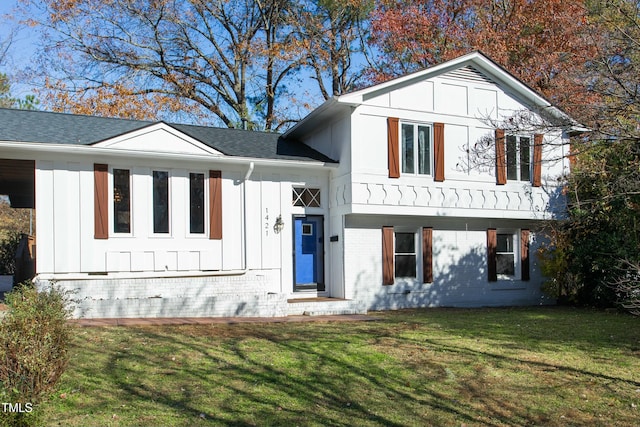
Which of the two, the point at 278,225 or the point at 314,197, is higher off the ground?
the point at 314,197

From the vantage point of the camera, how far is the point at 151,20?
26266 mm

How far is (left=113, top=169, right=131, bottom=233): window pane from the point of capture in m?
13.6

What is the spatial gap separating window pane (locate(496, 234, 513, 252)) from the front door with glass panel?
5.45m

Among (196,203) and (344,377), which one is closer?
(344,377)

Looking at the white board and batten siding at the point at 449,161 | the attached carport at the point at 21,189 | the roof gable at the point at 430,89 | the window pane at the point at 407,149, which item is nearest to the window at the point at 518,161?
the white board and batten siding at the point at 449,161

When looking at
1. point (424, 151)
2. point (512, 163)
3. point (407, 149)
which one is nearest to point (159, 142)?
point (407, 149)

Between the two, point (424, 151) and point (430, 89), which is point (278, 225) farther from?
point (430, 89)

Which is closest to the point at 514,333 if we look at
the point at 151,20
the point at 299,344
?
the point at 299,344

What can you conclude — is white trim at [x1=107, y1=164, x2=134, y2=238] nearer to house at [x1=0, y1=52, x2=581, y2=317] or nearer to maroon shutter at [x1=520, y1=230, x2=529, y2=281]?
house at [x1=0, y1=52, x2=581, y2=317]

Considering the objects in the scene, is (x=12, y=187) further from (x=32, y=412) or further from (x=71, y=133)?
(x=32, y=412)

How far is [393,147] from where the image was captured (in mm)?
15242

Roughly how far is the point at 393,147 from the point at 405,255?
9.90 feet

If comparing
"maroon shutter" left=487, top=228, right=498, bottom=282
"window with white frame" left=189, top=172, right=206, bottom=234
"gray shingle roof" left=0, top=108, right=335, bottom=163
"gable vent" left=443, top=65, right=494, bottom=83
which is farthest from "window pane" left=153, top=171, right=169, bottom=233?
"maroon shutter" left=487, top=228, right=498, bottom=282

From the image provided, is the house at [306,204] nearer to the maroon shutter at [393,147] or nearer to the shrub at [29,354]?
the maroon shutter at [393,147]
